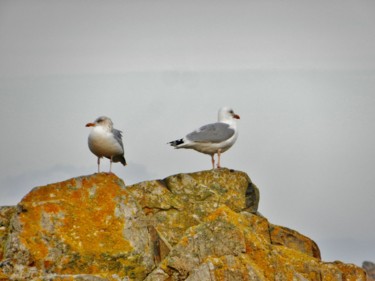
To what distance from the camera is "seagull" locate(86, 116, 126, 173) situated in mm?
20609

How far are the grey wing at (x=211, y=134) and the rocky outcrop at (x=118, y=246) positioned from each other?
7215mm

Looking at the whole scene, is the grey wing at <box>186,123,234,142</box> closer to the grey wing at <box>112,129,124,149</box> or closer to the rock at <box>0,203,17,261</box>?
the grey wing at <box>112,129,124,149</box>

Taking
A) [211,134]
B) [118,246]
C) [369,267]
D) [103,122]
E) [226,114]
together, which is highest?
[226,114]

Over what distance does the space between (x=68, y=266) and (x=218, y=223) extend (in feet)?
9.87

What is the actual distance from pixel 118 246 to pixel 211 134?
9390mm

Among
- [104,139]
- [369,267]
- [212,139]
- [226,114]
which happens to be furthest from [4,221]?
[369,267]

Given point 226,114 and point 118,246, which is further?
→ point 226,114

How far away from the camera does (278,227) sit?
1873cm

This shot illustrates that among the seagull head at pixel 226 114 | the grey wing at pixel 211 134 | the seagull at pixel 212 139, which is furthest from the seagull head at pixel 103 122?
the seagull head at pixel 226 114

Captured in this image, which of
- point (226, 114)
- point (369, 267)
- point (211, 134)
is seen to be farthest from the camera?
point (369, 267)

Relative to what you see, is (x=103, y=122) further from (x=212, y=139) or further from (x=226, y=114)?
(x=226, y=114)

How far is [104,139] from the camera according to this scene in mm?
20656

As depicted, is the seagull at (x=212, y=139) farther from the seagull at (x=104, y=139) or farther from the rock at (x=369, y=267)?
the rock at (x=369, y=267)

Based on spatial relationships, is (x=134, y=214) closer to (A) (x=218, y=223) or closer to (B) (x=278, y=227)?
(A) (x=218, y=223)
